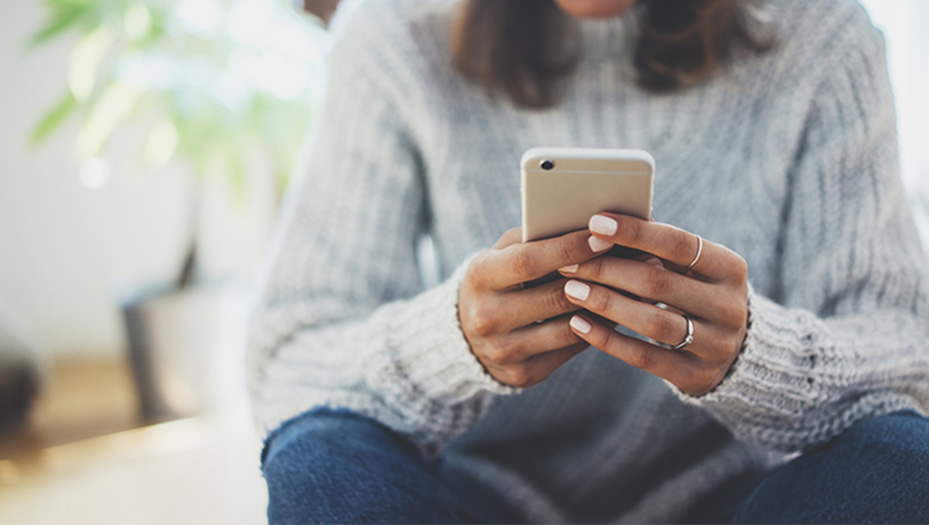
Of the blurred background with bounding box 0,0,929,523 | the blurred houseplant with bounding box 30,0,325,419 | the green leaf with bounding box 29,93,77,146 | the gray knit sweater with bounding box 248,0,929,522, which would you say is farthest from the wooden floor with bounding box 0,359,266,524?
the gray knit sweater with bounding box 248,0,929,522

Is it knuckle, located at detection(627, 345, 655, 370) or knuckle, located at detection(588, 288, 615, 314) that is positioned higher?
knuckle, located at detection(588, 288, 615, 314)

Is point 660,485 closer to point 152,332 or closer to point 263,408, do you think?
point 263,408

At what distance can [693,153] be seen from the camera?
2.48ft

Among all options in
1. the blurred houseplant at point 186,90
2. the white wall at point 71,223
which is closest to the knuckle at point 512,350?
the blurred houseplant at point 186,90

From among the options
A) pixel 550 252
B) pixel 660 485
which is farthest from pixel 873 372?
pixel 550 252

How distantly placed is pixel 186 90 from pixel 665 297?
1064 millimetres

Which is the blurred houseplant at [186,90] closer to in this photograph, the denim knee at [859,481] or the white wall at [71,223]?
the white wall at [71,223]

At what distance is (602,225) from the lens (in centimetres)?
43

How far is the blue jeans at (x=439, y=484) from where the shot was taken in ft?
1.54

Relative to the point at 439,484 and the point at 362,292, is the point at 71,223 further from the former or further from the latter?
the point at 439,484

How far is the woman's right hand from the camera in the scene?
0.44m

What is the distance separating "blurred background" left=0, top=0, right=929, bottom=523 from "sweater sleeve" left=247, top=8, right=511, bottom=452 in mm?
263

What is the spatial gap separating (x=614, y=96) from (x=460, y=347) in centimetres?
42

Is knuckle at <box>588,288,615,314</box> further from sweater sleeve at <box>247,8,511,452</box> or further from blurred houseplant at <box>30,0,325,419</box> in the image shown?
blurred houseplant at <box>30,0,325,419</box>
